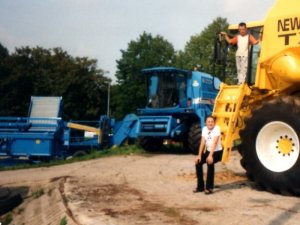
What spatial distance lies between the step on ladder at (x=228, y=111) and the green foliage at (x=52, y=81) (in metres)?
42.8

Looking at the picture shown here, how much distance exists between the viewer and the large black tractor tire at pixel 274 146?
8.11 m

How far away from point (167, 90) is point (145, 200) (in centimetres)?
1074

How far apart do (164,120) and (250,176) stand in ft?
29.4

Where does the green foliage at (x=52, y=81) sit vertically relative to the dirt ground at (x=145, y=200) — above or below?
above

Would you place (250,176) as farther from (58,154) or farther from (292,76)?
(58,154)

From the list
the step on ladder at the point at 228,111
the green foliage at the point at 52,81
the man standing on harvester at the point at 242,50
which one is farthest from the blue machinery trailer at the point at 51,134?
the green foliage at the point at 52,81

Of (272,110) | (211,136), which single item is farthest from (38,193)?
(272,110)

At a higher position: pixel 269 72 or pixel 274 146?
pixel 269 72

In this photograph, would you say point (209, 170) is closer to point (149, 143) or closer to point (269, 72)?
→ point (269, 72)

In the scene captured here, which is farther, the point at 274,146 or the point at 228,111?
the point at 228,111

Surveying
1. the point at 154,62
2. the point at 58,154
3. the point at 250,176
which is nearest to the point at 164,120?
the point at 58,154

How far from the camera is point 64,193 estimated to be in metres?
8.89

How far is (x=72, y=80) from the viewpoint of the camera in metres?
52.1

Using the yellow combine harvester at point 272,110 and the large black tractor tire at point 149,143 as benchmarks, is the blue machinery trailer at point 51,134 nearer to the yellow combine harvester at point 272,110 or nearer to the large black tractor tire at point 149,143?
the large black tractor tire at point 149,143
